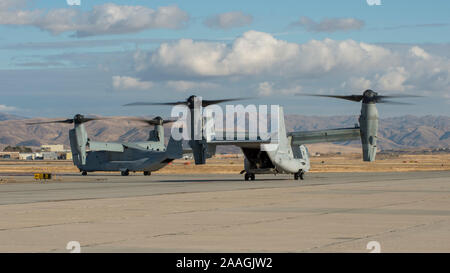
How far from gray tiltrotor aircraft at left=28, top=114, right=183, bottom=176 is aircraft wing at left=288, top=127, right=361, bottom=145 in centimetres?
1652

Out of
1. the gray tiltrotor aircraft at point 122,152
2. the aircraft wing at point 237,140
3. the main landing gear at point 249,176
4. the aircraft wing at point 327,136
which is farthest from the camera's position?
the gray tiltrotor aircraft at point 122,152

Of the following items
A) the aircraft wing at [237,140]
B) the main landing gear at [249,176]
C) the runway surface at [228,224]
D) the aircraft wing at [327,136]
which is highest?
the aircraft wing at [327,136]

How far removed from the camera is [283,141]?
5547 centimetres

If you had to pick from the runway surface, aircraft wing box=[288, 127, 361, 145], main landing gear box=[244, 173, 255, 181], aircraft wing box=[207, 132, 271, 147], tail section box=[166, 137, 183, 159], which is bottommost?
the runway surface

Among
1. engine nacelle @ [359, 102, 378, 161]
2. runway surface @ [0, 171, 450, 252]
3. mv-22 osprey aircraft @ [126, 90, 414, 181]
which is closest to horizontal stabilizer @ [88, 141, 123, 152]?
mv-22 osprey aircraft @ [126, 90, 414, 181]

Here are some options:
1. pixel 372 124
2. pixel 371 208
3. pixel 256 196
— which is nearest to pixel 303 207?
pixel 371 208

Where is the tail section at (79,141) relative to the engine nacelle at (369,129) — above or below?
above

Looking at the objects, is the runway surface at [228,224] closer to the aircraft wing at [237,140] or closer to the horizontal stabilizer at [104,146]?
the aircraft wing at [237,140]

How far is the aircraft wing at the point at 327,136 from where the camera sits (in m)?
54.8

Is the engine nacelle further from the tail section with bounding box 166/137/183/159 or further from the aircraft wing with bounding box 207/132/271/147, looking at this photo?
the tail section with bounding box 166/137/183/159

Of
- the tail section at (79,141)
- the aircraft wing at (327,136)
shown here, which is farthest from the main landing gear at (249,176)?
the tail section at (79,141)

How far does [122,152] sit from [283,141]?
2716cm

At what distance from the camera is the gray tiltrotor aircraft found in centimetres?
7131

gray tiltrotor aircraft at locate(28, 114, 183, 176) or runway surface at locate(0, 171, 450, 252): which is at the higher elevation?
gray tiltrotor aircraft at locate(28, 114, 183, 176)
